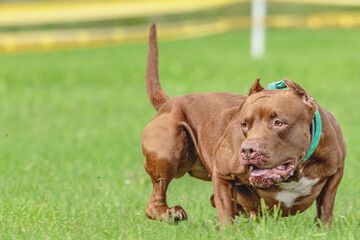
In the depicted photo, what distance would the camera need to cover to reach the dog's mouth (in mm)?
4520

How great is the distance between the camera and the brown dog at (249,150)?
178 inches

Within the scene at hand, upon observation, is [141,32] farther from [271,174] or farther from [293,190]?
[271,174]

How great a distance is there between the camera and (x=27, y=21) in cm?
2530

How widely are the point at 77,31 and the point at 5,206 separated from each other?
20052 mm

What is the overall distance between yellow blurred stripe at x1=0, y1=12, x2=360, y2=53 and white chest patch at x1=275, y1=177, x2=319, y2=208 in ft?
64.8

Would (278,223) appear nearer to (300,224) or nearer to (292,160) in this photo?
(300,224)

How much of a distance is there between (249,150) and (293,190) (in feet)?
2.13

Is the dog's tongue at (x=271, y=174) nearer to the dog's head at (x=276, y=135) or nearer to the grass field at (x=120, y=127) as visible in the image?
the dog's head at (x=276, y=135)

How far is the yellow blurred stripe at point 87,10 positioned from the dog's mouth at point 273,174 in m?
21.5

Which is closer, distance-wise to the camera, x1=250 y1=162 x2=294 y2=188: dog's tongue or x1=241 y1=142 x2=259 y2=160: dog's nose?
x1=241 y1=142 x2=259 y2=160: dog's nose

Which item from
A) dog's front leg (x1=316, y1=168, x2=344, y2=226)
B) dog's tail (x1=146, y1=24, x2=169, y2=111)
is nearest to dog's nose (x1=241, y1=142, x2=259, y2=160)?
dog's front leg (x1=316, y1=168, x2=344, y2=226)

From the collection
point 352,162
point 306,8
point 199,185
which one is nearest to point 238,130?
point 199,185

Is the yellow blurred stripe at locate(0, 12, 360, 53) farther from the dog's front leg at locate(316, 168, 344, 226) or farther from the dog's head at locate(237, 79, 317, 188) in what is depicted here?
the dog's head at locate(237, 79, 317, 188)

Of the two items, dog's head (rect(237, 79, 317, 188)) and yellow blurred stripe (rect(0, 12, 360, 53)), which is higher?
dog's head (rect(237, 79, 317, 188))
